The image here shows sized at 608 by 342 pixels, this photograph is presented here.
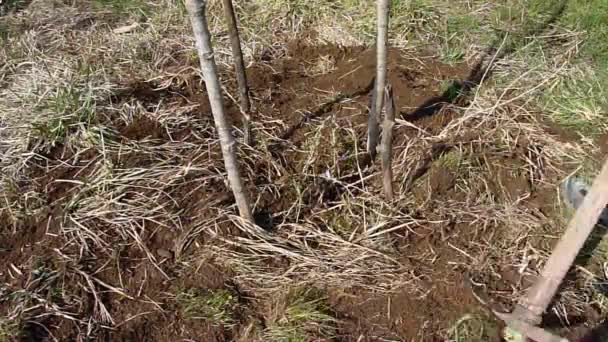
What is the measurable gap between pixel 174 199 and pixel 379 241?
87 cm

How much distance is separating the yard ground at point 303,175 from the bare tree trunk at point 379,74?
13 centimetres

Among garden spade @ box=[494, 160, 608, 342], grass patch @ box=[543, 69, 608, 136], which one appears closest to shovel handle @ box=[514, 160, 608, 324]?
garden spade @ box=[494, 160, 608, 342]

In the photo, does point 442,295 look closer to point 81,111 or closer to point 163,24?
point 81,111

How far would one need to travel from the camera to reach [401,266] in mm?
2586

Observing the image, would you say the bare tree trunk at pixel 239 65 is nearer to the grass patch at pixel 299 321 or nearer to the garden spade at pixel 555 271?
the grass patch at pixel 299 321

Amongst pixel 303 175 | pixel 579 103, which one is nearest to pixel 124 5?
pixel 303 175

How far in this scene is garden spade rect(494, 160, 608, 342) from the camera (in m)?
2.00

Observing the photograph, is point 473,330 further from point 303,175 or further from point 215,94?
point 215,94

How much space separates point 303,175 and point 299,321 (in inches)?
28.1

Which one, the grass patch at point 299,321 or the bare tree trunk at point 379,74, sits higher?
the bare tree trunk at point 379,74

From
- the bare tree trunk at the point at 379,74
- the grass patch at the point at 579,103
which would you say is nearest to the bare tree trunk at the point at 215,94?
the bare tree trunk at the point at 379,74

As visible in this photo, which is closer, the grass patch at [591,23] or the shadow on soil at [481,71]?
the shadow on soil at [481,71]

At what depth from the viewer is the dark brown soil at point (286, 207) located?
244 cm

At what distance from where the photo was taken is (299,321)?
240 cm
